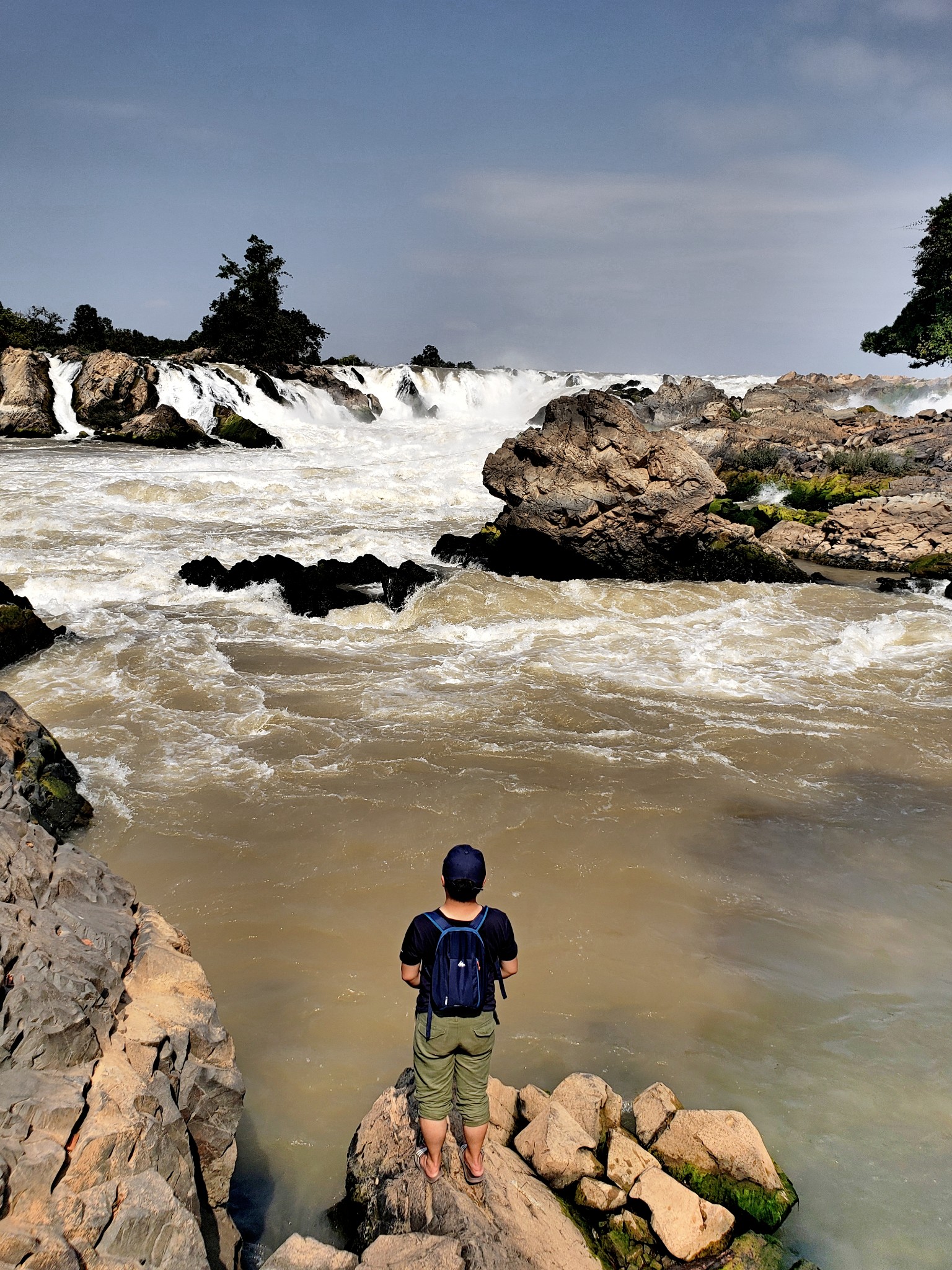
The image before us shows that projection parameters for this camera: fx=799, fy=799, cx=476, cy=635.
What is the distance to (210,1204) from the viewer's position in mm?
2832

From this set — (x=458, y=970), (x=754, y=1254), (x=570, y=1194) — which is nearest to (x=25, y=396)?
(x=458, y=970)

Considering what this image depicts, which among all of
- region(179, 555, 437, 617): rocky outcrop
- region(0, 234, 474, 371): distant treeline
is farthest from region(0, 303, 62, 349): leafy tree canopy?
region(179, 555, 437, 617): rocky outcrop

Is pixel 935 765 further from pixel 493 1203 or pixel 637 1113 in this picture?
pixel 493 1203

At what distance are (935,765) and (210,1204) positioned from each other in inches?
275

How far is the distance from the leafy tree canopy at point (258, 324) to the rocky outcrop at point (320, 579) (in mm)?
31621

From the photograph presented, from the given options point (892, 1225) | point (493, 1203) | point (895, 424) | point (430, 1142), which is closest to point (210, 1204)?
point (430, 1142)

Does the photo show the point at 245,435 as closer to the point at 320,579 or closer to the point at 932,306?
the point at 320,579

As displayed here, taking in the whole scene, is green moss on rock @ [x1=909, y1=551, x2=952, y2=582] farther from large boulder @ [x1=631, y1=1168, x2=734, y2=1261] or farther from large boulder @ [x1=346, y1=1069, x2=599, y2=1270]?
large boulder @ [x1=346, y1=1069, x2=599, y2=1270]

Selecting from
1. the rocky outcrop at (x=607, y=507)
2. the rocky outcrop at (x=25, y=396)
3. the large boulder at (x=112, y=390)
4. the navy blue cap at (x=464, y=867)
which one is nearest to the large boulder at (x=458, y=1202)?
the navy blue cap at (x=464, y=867)

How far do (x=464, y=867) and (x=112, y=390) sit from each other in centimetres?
3267

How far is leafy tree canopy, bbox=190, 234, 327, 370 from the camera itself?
44094 mm

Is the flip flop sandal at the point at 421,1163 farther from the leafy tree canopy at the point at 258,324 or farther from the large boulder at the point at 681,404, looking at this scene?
the leafy tree canopy at the point at 258,324

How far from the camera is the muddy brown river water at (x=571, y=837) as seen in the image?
3697 millimetres

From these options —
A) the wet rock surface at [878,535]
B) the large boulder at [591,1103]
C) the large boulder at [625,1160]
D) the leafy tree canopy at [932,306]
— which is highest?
the leafy tree canopy at [932,306]
